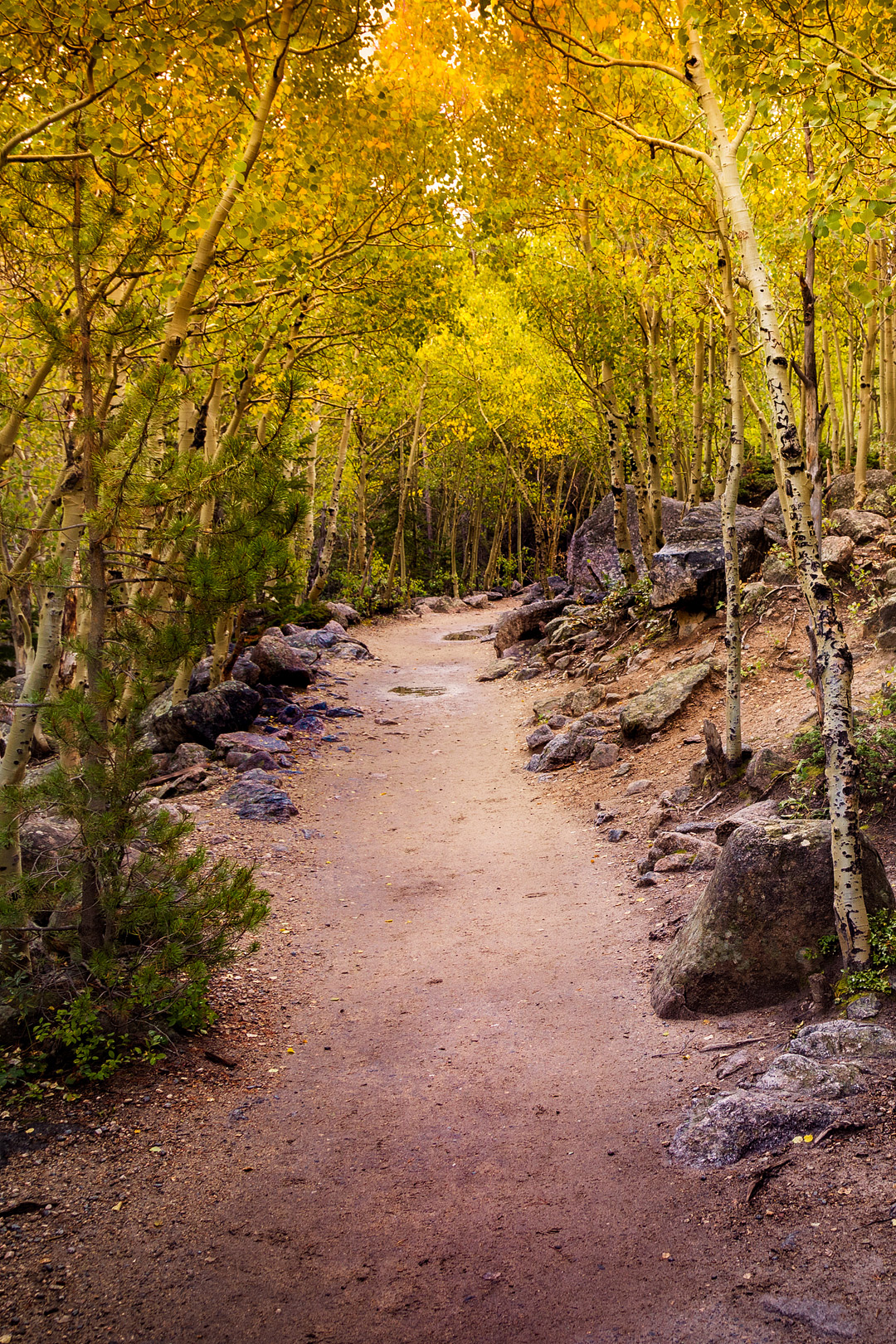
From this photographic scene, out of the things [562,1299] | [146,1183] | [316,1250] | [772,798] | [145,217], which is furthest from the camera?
[772,798]

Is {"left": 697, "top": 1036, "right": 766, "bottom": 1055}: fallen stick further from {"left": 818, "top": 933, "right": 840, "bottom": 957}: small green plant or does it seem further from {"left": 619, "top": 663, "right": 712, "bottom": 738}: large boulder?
{"left": 619, "top": 663, "right": 712, "bottom": 738}: large boulder

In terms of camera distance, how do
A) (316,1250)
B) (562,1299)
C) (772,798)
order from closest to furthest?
(562,1299) < (316,1250) < (772,798)

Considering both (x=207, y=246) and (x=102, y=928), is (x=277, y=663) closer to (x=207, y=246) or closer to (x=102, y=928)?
(x=207, y=246)

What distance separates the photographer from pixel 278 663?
14.0m

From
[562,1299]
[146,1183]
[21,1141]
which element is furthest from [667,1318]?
[21,1141]

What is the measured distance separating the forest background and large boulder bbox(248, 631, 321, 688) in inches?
39.3

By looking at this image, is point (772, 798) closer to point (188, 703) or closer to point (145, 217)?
point (145, 217)

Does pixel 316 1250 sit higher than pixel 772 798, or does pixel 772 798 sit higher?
pixel 772 798

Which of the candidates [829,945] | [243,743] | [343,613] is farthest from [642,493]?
[829,945]

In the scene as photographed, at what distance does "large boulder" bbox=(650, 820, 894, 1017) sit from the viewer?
14.1ft

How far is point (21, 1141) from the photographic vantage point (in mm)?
3623

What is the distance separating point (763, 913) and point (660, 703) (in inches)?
245

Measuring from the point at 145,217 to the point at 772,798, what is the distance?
6305 mm

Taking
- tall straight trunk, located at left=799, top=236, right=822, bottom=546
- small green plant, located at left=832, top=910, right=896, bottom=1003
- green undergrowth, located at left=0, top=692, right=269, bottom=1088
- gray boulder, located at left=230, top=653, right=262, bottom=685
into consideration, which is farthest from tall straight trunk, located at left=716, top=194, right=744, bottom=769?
gray boulder, located at left=230, top=653, right=262, bottom=685
